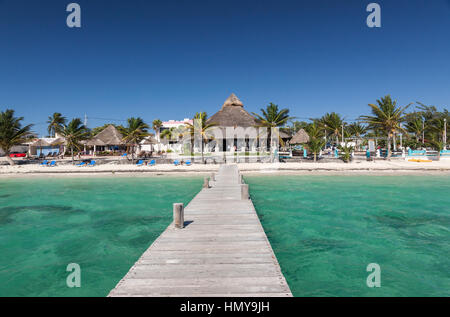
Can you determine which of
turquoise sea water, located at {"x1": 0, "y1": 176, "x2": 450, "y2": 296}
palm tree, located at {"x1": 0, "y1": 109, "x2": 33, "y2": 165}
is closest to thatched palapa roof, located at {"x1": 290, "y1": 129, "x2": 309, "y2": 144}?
turquoise sea water, located at {"x1": 0, "y1": 176, "x2": 450, "y2": 296}

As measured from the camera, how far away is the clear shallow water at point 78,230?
5.73 m

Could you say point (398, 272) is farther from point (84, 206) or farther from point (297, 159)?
point (297, 159)

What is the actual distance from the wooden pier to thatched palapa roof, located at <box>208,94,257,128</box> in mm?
27801

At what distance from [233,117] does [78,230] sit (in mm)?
28458

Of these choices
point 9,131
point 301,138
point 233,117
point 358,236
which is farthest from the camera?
point 233,117

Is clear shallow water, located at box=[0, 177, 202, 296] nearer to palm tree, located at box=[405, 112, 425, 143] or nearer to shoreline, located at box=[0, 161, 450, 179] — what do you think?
shoreline, located at box=[0, 161, 450, 179]

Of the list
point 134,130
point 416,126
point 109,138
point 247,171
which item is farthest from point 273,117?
point 416,126

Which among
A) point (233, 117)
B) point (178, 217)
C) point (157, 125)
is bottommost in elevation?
point (178, 217)

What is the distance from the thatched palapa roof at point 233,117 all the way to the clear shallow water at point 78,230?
727 inches

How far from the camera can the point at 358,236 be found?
805cm

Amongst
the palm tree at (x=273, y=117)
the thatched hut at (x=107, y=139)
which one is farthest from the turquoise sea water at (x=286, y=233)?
the thatched hut at (x=107, y=139)

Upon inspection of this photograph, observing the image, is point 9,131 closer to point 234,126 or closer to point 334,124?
point 234,126

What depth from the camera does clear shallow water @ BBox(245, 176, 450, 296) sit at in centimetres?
543

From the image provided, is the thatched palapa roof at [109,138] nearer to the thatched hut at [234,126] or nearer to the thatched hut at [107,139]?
the thatched hut at [107,139]
